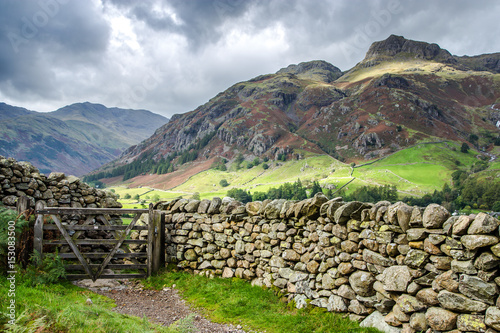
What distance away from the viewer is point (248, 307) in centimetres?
791

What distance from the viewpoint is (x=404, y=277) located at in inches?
233

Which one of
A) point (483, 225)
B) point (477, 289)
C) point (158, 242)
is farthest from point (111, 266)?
point (483, 225)

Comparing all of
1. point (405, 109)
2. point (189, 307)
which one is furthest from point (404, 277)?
point (405, 109)

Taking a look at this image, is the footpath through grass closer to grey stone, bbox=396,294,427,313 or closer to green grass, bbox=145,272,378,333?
green grass, bbox=145,272,378,333

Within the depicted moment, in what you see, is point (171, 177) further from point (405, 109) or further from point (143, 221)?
point (143, 221)

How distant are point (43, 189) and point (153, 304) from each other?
707cm

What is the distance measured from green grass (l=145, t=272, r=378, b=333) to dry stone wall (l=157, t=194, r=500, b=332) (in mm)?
329

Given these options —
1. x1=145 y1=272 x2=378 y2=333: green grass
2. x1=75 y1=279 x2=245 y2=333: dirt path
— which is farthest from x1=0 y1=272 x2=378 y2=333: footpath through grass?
x1=75 y1=279 x2=245 y2=333: dirt path

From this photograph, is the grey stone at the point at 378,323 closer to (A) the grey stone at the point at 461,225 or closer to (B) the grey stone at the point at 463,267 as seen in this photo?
(B) the grey stone at the point at 463,267

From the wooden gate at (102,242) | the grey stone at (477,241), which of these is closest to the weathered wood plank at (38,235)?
the wooden gate at (102,242)

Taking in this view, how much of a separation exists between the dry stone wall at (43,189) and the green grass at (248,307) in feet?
16.6

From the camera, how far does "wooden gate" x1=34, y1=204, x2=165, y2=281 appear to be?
30.4 ft

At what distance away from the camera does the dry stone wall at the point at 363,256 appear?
502cm

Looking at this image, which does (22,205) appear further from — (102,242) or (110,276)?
(110,276)
